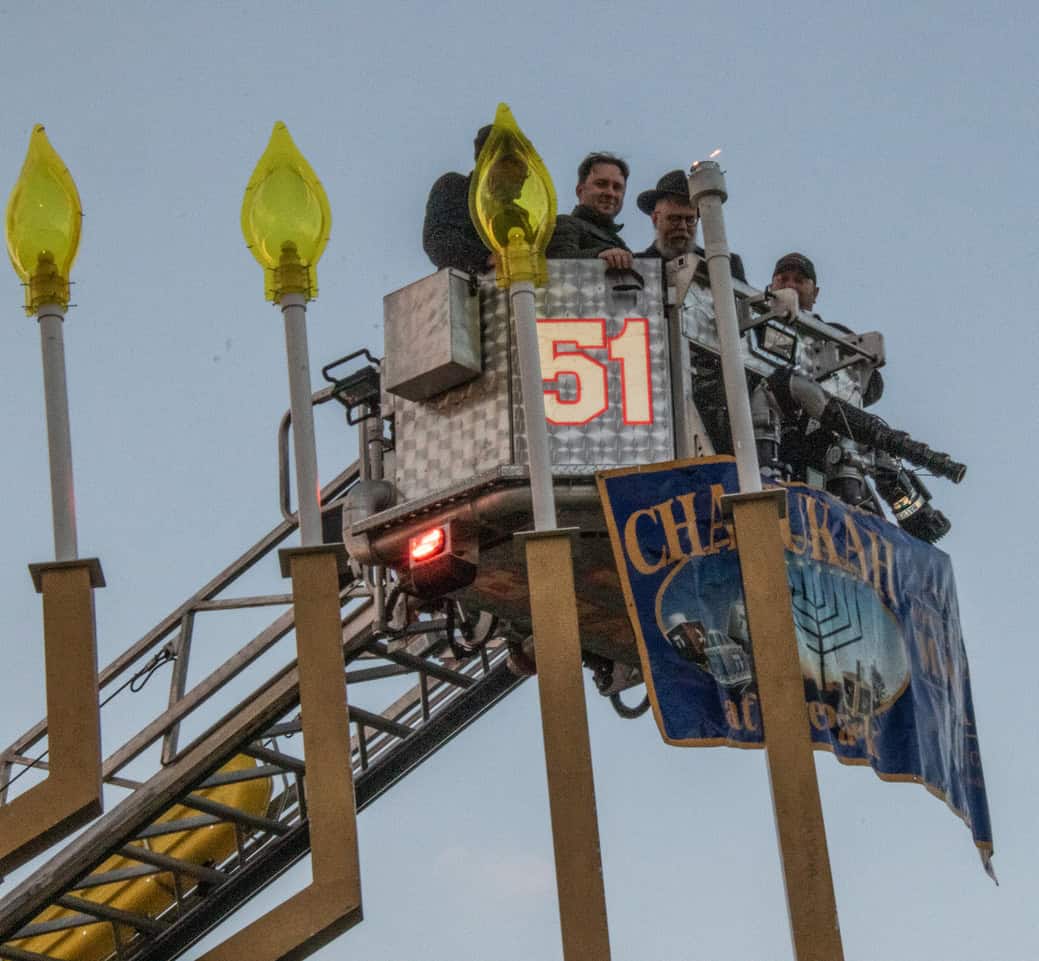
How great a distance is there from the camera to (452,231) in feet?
48.8

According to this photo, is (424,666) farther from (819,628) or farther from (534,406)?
(534,406)

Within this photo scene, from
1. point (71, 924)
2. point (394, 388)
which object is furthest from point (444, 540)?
point (71, 924)

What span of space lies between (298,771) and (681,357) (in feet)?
18.6

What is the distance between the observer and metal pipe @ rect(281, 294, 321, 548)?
935 cm

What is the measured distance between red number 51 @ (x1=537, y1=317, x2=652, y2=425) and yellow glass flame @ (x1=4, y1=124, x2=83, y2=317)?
15.4 feet

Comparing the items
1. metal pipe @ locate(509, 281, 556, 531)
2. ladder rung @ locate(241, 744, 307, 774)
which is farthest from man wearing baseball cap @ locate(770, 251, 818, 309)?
metal pipe @ locate(509, 281, 556, 531)

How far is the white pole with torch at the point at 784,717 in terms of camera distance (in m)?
8.91

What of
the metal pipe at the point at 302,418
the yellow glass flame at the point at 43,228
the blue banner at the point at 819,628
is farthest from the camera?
the blue banner at the point at 819,628

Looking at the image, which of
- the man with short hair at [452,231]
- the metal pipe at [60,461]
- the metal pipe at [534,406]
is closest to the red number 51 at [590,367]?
the man with short hair at [452,231]

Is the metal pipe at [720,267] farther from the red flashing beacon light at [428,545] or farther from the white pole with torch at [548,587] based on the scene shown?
the red flashing beacon light at [428,545]

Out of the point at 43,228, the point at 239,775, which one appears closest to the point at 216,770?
the point at 239,775

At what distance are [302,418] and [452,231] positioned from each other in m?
5.51

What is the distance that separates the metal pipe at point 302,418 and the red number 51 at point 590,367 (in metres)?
4.45

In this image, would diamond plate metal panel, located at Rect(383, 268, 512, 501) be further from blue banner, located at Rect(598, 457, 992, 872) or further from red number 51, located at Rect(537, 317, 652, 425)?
blue banner, located at Rect(598, 457, 992, 872)
